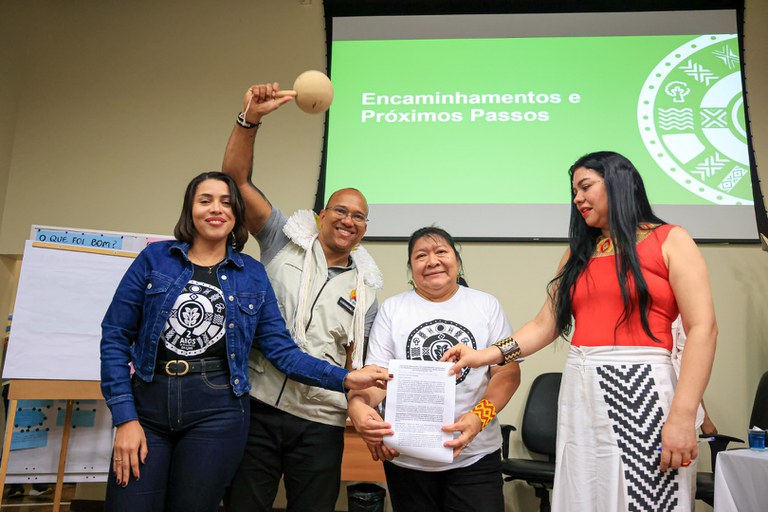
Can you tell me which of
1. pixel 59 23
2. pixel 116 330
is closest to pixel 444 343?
pixel 116 330

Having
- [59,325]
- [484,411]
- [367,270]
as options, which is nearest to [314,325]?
[367,270]

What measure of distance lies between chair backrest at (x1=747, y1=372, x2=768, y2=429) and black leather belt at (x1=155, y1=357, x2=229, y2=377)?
2946mm

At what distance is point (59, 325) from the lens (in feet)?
10.5

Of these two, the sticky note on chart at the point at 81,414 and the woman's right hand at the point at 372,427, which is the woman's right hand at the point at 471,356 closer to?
the woman's right hand at the point at 372,427

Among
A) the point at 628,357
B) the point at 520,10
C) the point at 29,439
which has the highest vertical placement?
the point at 520,10

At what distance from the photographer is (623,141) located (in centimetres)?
382

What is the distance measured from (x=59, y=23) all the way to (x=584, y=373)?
467 cm

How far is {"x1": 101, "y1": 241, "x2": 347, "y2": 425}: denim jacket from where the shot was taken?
1.59 m

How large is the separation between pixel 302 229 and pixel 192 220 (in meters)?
0.44

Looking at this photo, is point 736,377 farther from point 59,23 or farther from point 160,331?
point 59,23

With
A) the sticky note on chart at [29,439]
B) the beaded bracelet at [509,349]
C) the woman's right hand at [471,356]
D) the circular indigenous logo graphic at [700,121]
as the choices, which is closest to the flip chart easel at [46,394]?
the sticky note on chart at [29,439]

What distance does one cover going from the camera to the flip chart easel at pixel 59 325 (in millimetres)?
3082

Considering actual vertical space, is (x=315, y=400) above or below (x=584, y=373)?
below

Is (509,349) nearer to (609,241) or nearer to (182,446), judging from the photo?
(609,241)
